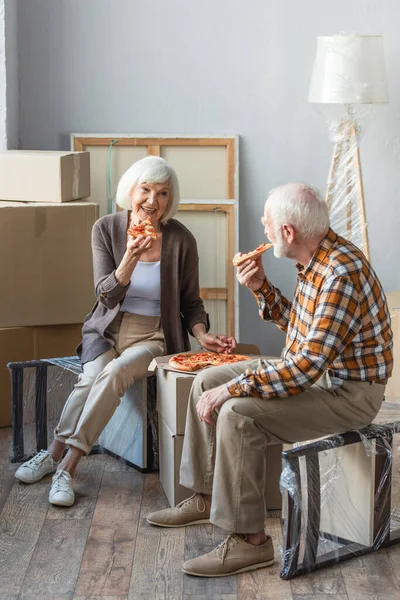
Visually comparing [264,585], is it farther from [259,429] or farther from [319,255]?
[319,255]

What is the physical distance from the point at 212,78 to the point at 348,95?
2.31 feet

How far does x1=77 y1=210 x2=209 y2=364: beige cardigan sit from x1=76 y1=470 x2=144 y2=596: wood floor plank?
0.45 m

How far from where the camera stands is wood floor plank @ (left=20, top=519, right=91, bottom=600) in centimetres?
245

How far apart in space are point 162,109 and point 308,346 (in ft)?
6.92

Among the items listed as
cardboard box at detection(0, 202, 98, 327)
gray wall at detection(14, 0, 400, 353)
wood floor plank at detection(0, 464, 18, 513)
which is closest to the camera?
wood floor plank at detection(0, 464, 18, 513)

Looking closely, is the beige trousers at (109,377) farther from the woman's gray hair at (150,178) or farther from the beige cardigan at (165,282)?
the woman's gray hair at (150,178)

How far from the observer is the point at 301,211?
252 centimetres

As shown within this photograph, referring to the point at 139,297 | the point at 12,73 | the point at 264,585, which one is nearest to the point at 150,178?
the point at 139,297

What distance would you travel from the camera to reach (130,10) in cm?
419

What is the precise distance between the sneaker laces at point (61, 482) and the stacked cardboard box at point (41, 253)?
77 centimetres

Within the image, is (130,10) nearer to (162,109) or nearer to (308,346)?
(162,109)

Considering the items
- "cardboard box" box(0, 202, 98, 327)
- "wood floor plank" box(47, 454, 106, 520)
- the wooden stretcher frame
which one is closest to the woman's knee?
"wood floor plank" box(47, 454, 106, 520)

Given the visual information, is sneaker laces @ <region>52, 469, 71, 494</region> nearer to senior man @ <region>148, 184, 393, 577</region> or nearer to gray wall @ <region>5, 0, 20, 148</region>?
senior man @ <region>148, 184, 393, 577</region>

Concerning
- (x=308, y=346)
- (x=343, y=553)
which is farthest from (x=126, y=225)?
(x=343, y=553)
